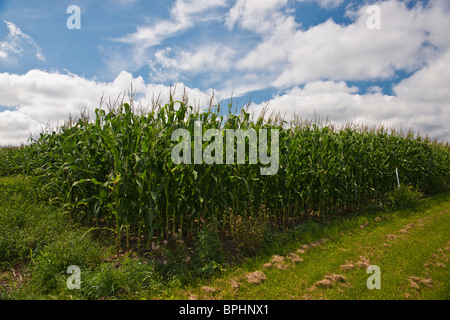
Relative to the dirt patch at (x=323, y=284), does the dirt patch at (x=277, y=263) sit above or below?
above

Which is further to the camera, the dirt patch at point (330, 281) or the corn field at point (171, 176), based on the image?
the corn field at point (171, 176)

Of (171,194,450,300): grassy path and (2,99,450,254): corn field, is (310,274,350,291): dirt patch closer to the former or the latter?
(171,194,450,300): grassy path

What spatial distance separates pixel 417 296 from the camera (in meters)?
3.40

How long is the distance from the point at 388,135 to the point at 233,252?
10.3m

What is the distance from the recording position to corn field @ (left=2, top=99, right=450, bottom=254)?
14.2 feet

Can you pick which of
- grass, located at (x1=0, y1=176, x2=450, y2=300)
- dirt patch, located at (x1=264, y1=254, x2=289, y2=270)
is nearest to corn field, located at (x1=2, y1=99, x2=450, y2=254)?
grass, located at (x1=0, y1=176, x2=450, y2=300)

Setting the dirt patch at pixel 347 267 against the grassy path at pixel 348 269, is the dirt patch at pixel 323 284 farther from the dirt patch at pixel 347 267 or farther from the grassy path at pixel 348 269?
the dirt patch at pixel 347 267

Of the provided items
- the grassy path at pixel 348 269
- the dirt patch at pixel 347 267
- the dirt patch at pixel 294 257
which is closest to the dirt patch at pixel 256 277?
the grassy path at pixel 348 269

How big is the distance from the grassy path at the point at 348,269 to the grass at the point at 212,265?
1cm

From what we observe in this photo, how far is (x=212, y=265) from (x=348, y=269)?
6.98 ft

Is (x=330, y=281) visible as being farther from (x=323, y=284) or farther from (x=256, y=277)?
(x=256, y=277)

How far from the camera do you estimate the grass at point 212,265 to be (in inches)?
133

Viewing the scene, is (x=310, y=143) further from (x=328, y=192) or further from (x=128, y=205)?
(x=128, y=205)
